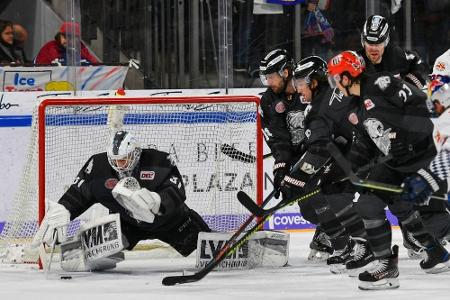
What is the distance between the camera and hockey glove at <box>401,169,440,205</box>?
14.5ft

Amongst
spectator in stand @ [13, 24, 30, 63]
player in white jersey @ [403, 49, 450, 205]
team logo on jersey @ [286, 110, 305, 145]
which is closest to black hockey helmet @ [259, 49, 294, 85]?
team logo on jersey @ [286, 110, 305, 145]

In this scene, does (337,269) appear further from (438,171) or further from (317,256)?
(438,171)

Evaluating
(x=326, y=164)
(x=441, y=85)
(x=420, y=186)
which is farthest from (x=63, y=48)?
(x=420, y=186)

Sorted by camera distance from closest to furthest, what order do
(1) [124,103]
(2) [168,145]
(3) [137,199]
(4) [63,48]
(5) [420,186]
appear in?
(5) [420,186]
(3) [137,199]
(1) [124,103]
(2) [168,145]
(4) [63,48]

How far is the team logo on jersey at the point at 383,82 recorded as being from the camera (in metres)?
4.72

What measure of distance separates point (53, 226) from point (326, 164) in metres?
1.39

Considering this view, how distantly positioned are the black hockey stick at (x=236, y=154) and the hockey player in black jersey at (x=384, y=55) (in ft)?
2.94

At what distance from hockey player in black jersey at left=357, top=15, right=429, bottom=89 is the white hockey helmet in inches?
29.9

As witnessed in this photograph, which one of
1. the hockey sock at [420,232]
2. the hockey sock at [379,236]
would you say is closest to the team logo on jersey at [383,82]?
the hockey sock at [379,236]

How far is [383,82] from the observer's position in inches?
186

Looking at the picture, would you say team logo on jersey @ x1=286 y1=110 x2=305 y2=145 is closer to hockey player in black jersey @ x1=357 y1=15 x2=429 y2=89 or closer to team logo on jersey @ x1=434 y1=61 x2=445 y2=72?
hockey player in black jersey @ x1=357 y1=15 x2=429 y2=89

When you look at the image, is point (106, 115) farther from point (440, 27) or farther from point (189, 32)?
point (440, 27)

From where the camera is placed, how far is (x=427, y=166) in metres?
4.62

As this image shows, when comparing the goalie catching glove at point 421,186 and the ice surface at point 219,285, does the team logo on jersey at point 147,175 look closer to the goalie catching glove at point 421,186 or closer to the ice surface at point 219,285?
the ice surface at point 219,285
